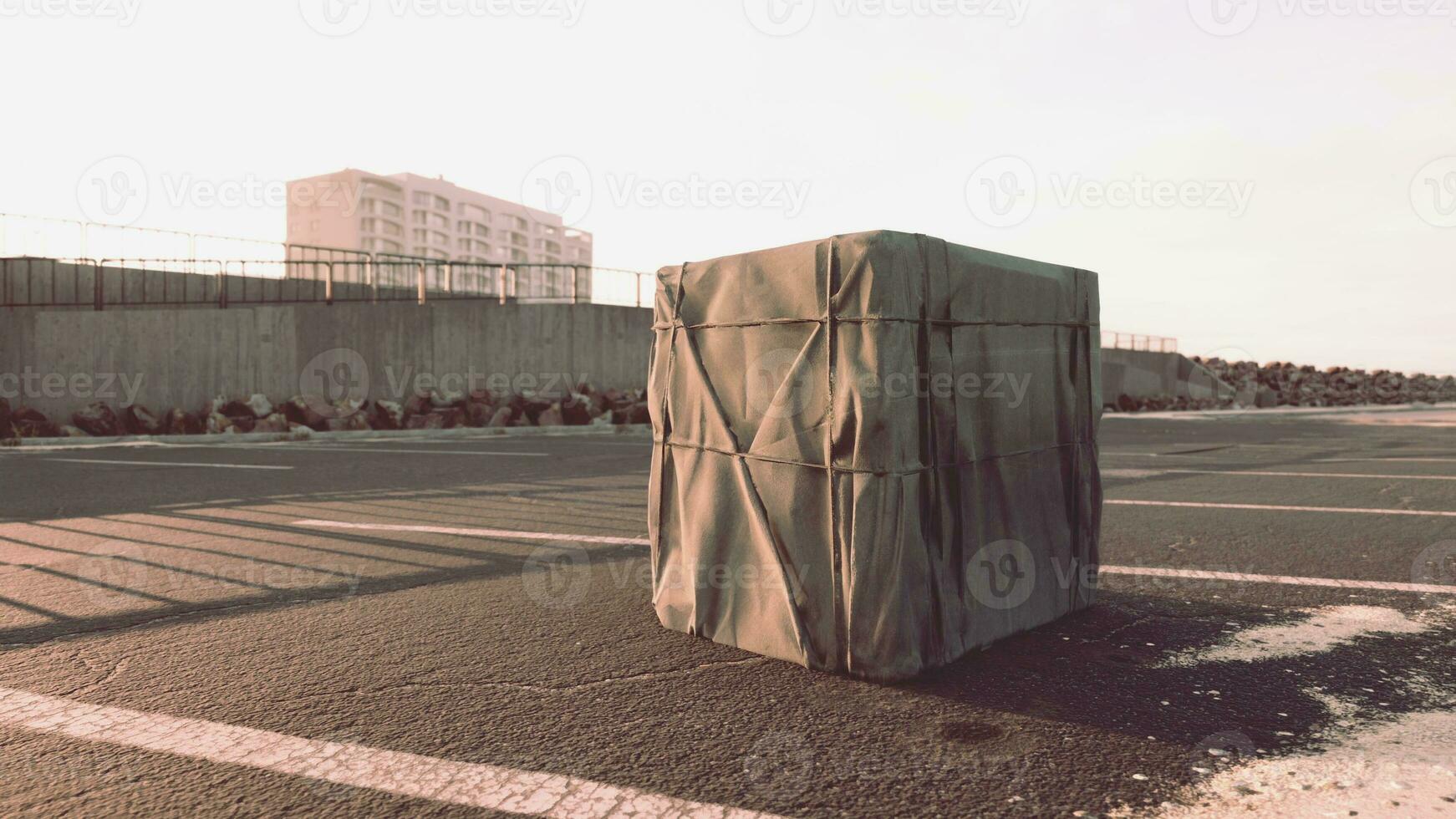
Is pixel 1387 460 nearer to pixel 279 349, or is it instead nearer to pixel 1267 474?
pixel 1267 474

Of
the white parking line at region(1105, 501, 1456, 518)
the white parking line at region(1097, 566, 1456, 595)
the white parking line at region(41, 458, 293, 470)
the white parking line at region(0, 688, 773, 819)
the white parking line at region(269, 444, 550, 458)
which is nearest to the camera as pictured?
the white parking line at region(0, 688, 773, 819)

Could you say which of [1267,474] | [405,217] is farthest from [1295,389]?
[405,217]

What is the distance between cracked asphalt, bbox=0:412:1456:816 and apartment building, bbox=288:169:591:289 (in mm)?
71128

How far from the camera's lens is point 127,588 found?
4316mm

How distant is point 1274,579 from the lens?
446 centimetres

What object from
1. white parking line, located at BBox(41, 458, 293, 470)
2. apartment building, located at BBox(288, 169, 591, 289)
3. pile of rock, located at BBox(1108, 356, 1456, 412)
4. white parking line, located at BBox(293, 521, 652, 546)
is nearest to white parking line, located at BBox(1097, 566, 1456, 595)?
white parking line, located at BBox(293, 521, 652, 546)

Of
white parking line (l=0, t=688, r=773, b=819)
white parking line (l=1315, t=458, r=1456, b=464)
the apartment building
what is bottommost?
white parking line (l=0, t=688, r=773, b=819)

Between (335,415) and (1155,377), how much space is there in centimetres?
3475

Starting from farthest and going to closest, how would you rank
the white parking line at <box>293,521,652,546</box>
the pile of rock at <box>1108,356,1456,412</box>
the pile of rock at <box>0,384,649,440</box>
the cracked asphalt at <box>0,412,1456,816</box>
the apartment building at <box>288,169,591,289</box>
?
the apartment building at <box>288,169,591,289</box>
the pile of rock at <box>1108,356,1456,412</box>
the pile of rock at <box>0,384,649,440</box>
the white parking line at <box>293,521,652,546</box>
the cracked asphalt at <box>0,412,1456,816</box>

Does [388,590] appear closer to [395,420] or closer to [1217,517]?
[1217,517]

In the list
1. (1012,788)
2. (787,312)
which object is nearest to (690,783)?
(1012,788)

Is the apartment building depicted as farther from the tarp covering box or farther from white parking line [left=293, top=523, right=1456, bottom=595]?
the tarp covering box

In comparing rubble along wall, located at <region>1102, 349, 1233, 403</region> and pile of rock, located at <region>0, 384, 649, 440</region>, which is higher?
rubble along wall, located at <region>1102, 349, 1233, 403</region>

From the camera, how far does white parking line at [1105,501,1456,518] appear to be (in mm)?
6582
